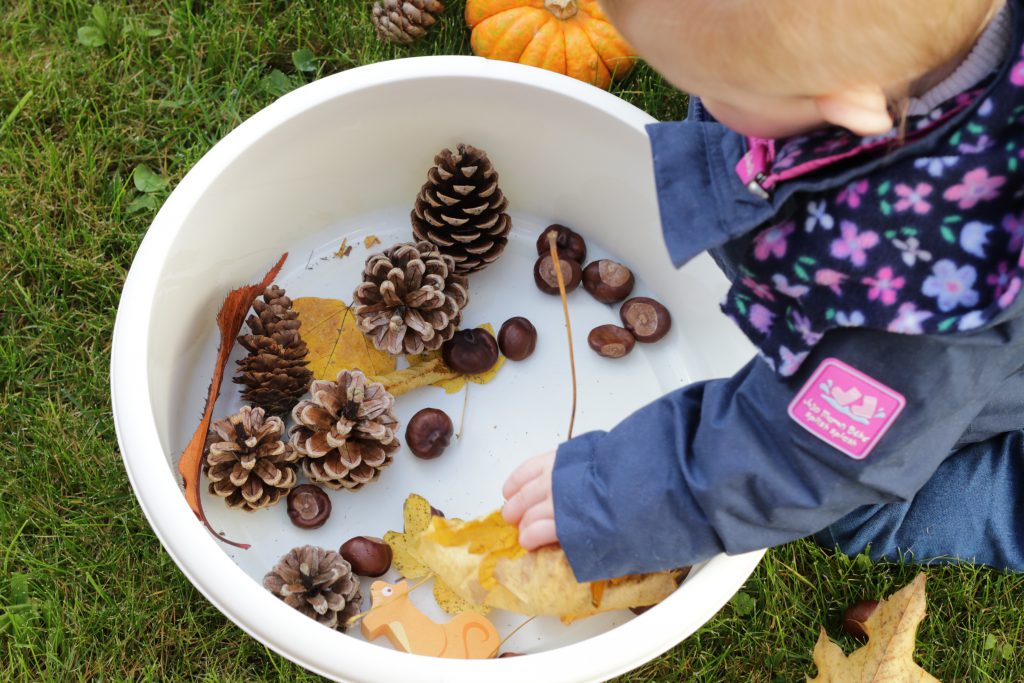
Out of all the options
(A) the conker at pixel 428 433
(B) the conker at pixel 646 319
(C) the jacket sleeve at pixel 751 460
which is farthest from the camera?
(B) the conker at pixel 646 319

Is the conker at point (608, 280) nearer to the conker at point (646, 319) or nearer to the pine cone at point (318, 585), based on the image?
the conker at point (646, 319)

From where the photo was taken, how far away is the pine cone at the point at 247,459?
3.85 ft

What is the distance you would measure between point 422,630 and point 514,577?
18 cm

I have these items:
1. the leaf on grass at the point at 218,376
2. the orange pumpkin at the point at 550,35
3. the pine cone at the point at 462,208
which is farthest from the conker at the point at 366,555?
the orange pumpkin at the point at 550,35

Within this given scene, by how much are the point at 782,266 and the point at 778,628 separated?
0.66 meters

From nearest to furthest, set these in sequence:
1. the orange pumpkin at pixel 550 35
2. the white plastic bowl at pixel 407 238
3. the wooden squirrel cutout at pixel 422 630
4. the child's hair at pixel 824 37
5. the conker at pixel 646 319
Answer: the child's hair at pixel 824 37 → the white plastic bowl at pixel 407 238 → the wooden squirrel cutout at pixel 422 630 → the conker at pixel 646 319 → the orange pumpkin at pixel 550 35

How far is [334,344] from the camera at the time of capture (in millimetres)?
1335

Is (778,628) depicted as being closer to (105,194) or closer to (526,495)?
(526,495)

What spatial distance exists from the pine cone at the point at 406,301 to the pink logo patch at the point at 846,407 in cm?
54

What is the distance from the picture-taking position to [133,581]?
1.31 metres

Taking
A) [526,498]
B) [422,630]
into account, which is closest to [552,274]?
[526,498]

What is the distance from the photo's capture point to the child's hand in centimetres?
105

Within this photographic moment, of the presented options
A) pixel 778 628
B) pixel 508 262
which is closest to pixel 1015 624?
pixel 778 628

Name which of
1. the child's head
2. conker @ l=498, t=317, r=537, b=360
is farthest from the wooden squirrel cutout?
the child's head
